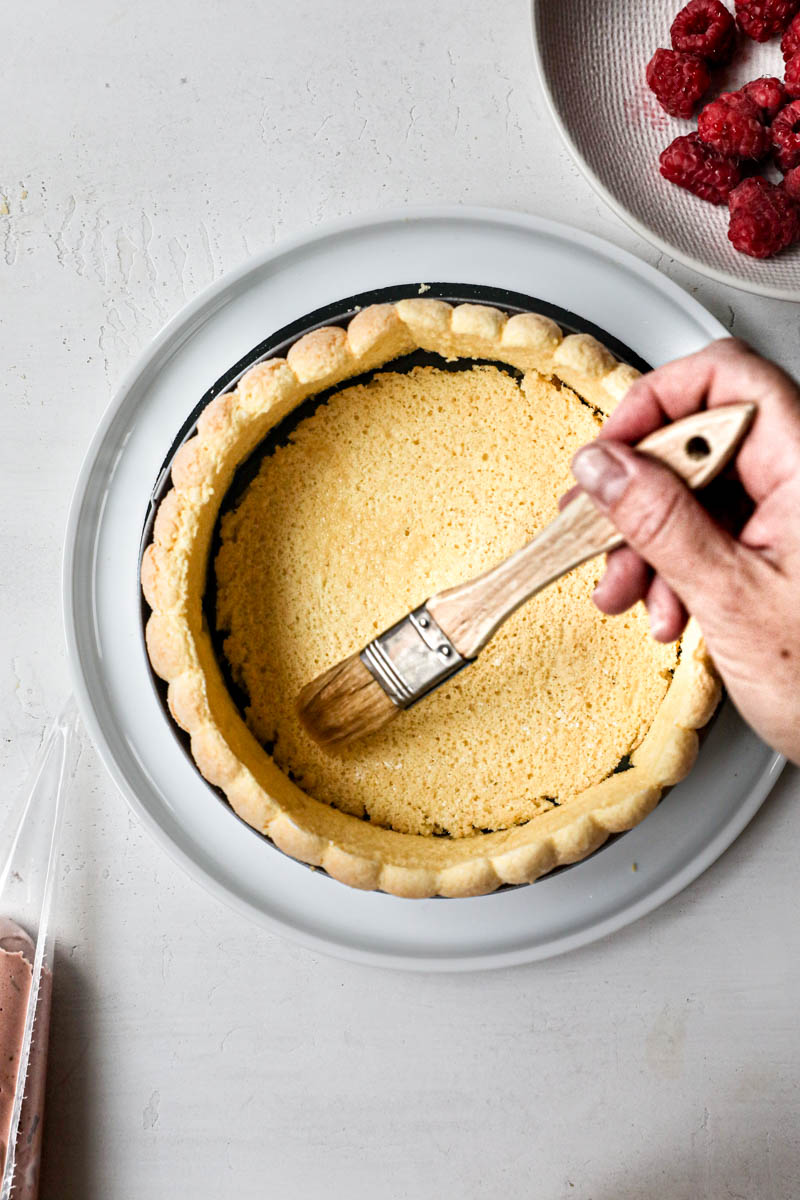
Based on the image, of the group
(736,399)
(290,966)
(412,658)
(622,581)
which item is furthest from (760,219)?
(290,966)

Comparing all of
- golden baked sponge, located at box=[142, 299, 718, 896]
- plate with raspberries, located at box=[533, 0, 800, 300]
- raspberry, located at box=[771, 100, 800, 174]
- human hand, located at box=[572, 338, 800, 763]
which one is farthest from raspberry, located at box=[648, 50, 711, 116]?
human hand, located at box=[572, 338, 800, 763]

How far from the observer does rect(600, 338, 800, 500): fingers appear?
828mm

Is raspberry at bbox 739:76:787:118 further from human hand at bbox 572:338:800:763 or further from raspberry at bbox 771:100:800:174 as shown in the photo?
human hand at bbox 572:338:800:763

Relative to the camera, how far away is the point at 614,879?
118 centimetres

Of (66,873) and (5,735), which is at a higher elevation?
(5,735)

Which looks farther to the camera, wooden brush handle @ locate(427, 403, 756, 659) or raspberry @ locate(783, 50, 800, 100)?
raspberry @ locate(783, 50, 800, 100)

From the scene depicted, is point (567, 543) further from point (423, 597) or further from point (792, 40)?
point (792, 40)

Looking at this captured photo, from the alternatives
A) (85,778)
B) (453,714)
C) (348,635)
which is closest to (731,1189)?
(453,714)

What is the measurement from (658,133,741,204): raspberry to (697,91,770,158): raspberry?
0.01 meters

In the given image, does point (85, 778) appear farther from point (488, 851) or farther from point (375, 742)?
point (488, 851)

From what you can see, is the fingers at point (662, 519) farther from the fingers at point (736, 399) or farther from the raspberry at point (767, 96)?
the raspberry at point (767, 96)

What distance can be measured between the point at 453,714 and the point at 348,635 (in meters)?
0.16

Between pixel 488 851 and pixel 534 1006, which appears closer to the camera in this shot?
pixel 488 851

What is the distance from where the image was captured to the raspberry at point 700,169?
118 cm
